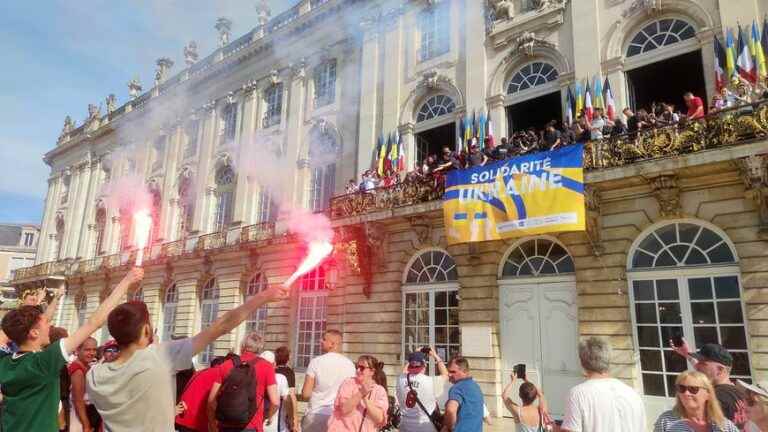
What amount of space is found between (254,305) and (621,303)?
9187 millimetres

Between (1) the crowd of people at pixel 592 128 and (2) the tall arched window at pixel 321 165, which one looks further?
(2) the tall arched window at pixel 321 165

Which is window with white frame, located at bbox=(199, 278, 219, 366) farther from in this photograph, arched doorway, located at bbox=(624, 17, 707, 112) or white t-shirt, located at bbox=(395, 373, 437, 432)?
arched doorway, located at bbox=(624, 17, 707, 112)

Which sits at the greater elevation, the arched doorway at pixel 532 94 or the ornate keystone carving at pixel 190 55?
the ornate keystone carving at pixel 190 55

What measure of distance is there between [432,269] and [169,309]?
13232 mm

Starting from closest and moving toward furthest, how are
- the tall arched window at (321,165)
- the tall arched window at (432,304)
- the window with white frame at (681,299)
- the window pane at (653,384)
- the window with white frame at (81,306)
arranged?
the window with white frame at (681,299), the window pane at (653,384), the tall arched window at (432,304), the tall arched window at (321,165), the window with white frame at (81,306)

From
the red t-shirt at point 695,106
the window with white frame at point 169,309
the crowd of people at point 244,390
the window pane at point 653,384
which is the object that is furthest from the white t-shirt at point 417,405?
the window with white frame at point 169,309

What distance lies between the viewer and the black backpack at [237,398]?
13.4 feet

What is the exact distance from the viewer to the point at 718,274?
936cm

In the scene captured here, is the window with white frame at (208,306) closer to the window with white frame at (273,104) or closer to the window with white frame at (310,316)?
the window with white frame at (310,316)

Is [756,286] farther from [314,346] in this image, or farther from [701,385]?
[314,346]

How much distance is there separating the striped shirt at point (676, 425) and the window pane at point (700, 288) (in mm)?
7196

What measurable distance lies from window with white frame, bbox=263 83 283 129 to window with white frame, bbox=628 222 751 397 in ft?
46.0

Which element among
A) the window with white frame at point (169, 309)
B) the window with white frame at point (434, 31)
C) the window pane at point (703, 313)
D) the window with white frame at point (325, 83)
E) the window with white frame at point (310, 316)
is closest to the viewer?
the window pane at point (703, 313)

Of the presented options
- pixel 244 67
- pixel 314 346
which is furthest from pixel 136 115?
pixel 314 346
